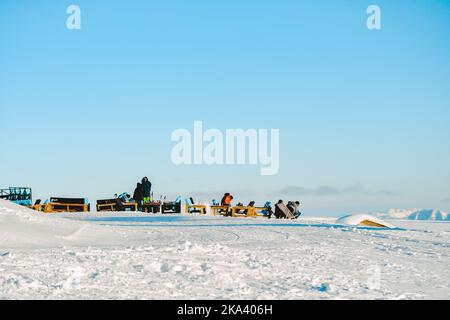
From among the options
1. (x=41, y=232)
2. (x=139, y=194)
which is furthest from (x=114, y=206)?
(x=41, y=232)

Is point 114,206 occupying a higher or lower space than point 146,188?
lower

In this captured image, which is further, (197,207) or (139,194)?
(139,194)

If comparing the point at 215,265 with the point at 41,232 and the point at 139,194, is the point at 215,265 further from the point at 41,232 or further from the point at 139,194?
the point at 139,194

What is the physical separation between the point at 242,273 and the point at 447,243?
6.88 meters

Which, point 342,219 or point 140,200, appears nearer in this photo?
point 342,219

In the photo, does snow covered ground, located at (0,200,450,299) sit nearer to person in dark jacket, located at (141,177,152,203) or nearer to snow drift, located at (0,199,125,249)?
snow drift, located at (0,199,125,249)

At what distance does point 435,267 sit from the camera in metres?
9.44

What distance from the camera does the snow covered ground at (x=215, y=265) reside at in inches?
271

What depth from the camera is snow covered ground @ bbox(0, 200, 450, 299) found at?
271 inches

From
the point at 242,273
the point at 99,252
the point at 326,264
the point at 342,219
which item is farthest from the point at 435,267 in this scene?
the point at 342,219

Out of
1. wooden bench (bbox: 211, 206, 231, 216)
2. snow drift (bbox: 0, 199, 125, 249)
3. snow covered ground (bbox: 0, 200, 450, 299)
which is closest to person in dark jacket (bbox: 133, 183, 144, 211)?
wooden bench (bbox: 211, 206, 231, 216)

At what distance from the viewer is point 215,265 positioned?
8547 millimetres
